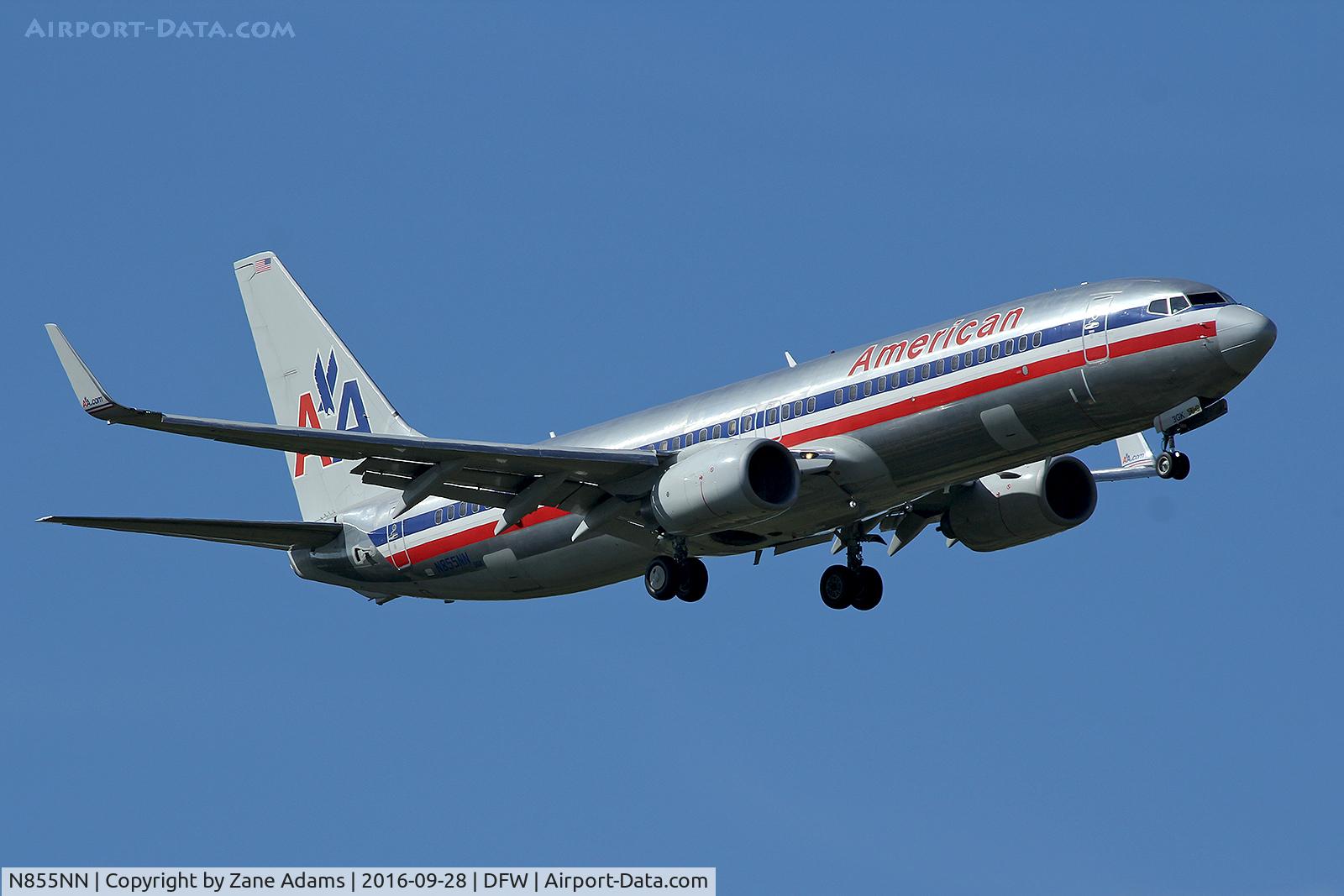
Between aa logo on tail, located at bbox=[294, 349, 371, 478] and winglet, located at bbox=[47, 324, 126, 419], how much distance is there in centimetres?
1694

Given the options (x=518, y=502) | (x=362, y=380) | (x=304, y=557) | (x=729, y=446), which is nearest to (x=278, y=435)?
(x=518, y=502)

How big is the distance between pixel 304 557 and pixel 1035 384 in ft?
67.4

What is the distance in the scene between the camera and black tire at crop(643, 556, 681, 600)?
140 feet

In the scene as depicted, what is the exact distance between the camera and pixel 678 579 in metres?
42.6

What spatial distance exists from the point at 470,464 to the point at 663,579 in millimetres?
4955

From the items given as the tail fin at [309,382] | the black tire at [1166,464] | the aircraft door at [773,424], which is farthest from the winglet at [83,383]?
the black tire at [1166,464]

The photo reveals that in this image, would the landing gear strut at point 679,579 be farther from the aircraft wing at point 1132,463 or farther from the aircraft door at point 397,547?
the aircraft wing at point 1132,463

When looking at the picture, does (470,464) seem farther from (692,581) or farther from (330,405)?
(330,405)

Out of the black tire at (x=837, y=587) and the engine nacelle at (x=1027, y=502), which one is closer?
the engine nacelle at (x=1027, y=502)

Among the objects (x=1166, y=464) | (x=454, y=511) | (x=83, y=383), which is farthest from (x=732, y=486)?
(x=83, y=383)

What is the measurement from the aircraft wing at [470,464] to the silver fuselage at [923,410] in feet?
4.41

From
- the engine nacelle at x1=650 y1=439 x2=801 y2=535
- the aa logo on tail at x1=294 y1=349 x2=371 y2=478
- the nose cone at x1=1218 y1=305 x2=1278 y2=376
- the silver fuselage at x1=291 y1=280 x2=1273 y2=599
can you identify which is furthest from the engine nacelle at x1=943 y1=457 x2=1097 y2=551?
the aa logo on tail at x1=294 y1=349 x2=371 y2=478

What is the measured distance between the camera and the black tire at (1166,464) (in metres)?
37.4

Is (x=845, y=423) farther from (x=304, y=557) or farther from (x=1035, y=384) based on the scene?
(x=304, y=557)
